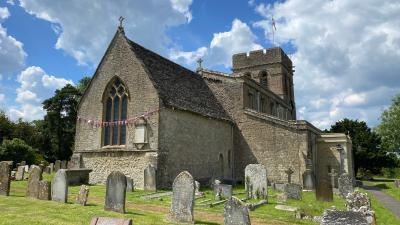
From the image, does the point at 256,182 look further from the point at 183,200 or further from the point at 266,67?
the point at 266,67

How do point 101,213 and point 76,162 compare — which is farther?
point 76,162

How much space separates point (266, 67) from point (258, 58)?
4.92 ft

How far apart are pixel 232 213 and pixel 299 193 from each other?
8.82 m

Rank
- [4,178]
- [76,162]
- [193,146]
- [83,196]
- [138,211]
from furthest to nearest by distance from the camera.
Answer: [193,146] < [76,162] < [4,178] < [83,196] < [138,211]

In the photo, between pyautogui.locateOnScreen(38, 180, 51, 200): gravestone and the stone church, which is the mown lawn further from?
the stone church

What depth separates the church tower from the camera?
4253cm

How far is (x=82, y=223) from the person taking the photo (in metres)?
9.27

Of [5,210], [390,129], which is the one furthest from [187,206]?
[390,129]

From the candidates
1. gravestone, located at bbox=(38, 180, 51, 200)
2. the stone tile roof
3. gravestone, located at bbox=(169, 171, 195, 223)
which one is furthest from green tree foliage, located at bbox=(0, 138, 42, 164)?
gravestone, located at bbox=(169, 171, 195, 223)

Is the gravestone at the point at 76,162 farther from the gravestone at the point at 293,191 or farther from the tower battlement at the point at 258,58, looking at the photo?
the tower battlement at the point at 258,58

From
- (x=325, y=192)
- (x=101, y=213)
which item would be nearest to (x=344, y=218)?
(x=101, y=213)

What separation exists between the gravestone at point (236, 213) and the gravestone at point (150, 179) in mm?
10212

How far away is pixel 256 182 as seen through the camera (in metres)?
16.7

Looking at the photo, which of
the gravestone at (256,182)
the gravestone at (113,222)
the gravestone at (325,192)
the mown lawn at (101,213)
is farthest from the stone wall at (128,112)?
the gravestone at (113,222)
